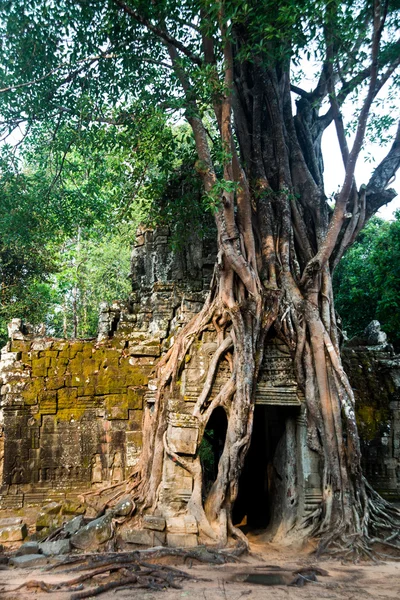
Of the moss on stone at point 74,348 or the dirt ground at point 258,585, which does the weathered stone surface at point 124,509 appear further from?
the moss on stone at point 74,348

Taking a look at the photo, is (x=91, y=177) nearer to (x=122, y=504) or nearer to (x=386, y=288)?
(x=122, y=504)

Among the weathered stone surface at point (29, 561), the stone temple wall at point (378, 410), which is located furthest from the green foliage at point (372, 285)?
the weathered stone surface at point (29, 561)

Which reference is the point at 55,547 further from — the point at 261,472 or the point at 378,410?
the point at 378,410

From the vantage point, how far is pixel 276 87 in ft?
26.7

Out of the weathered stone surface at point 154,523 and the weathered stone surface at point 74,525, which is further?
the weathered stone surface at point 74,525

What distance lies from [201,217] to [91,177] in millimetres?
2326

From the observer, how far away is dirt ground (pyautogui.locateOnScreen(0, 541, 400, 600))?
4312mm

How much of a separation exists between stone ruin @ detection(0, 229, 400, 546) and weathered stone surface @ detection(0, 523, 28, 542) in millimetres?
857

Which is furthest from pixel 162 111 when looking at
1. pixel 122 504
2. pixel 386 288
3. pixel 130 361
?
pixel 386 288

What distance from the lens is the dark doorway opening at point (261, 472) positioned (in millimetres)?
7508

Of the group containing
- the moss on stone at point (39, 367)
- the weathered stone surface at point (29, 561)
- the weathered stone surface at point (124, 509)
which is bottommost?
the weathered stone surface at point (29, 561)

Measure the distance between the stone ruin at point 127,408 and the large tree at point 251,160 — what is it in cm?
43

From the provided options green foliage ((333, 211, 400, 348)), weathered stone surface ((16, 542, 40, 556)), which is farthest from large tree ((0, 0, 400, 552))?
green foliage ((333, 211, 400, 348))

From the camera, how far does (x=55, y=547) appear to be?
5789 mm
